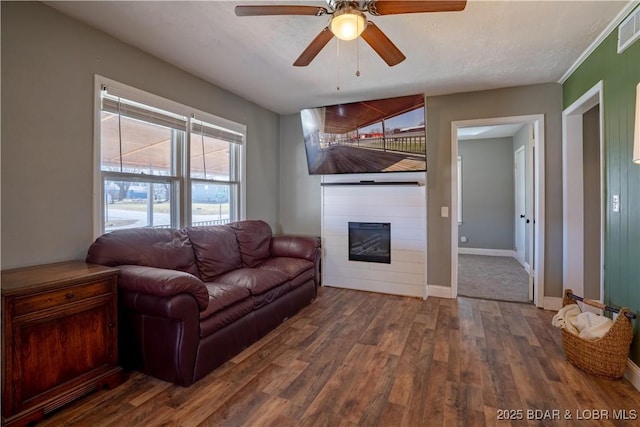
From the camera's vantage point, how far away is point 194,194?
3.33m

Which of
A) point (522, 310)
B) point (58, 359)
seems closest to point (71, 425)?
point (58, 359)

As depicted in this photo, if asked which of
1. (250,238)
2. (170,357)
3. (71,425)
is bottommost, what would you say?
(71,425)

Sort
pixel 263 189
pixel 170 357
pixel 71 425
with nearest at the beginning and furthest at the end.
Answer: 1. pixel 71 425
2. pixel 170 357
3. pixel 263 189

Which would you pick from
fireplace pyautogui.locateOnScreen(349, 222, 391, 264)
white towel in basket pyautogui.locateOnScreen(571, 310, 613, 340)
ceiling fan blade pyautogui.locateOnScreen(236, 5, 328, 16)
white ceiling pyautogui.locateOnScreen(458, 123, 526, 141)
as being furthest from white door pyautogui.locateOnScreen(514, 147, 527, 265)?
ceiling fan blade pyautogui.locateOnScreen(236, 5, 328, 16)

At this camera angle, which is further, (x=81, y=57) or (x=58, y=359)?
(x=81, y=57)

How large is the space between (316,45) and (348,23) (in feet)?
1.20

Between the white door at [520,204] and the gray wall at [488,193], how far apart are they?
30 centimetres

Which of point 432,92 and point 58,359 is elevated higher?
point 432,92

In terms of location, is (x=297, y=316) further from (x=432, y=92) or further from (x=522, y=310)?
(x=432, y=92)

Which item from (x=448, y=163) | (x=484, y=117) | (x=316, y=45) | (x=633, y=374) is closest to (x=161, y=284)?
(x=316, y=45)

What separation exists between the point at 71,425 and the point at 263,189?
3.22 metres

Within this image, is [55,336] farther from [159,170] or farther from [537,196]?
[537,196]

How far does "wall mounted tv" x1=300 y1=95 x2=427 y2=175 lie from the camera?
3.51 m

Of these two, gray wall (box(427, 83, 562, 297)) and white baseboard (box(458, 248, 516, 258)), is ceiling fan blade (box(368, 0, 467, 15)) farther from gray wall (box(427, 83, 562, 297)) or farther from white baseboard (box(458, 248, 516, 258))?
white baseboard (box(458, 248, 516, 258))
